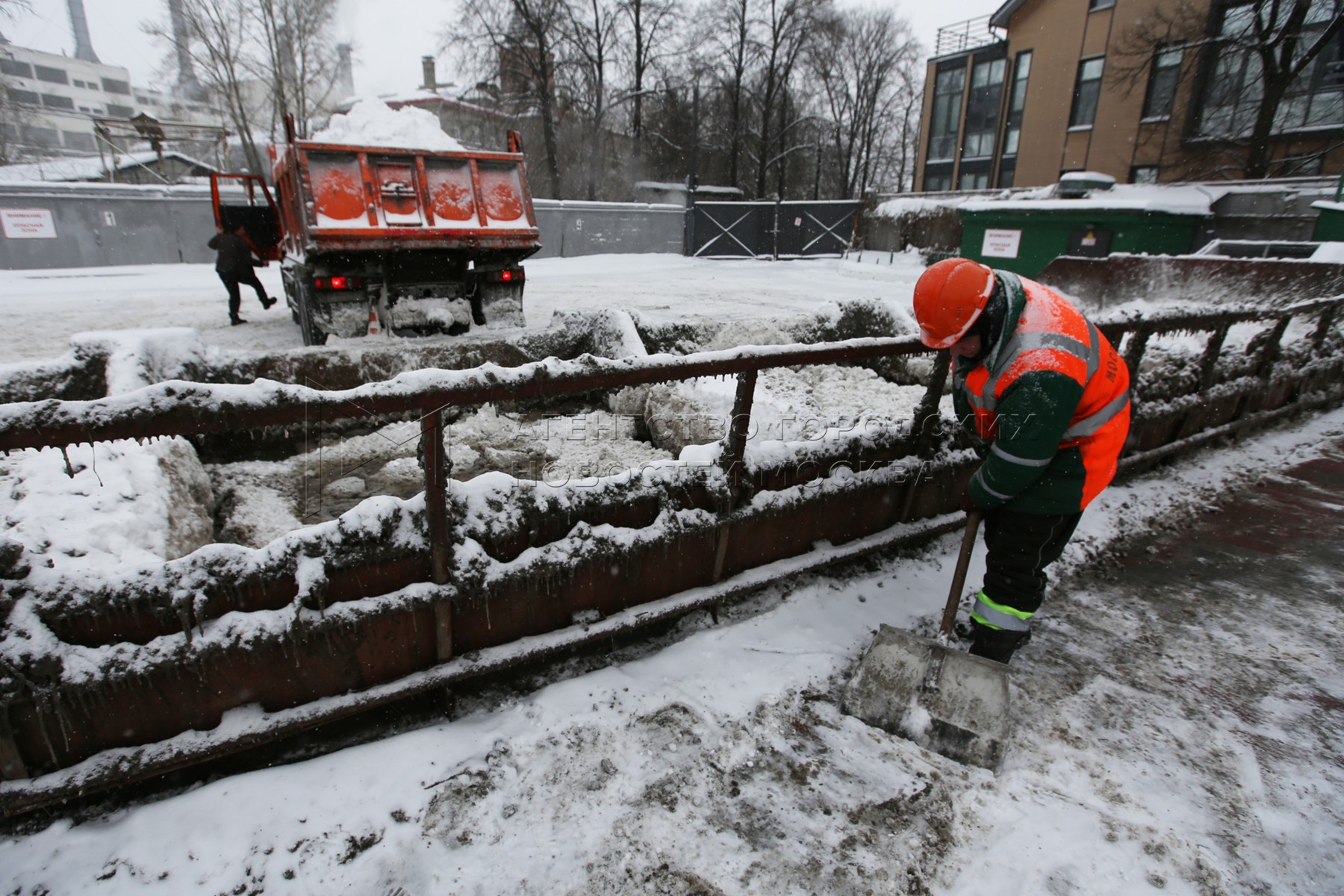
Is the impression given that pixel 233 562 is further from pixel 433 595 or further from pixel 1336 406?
pixel 1336 406

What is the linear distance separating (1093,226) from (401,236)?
37.1ft

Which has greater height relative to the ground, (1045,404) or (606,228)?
(606,228)

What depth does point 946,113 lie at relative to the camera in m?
31.4

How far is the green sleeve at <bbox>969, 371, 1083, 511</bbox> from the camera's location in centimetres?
200

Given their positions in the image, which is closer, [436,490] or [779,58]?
[436,490]

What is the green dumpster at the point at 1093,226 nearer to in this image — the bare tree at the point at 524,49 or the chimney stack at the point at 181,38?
the bare tree at the point at 524,49

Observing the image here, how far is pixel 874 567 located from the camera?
3188mm

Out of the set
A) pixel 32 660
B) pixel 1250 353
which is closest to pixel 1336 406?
pixel 1250 353

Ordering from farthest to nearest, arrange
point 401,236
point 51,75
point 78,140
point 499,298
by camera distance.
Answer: point 51,75 → point 78,140 → point 499,298 → point 401,236

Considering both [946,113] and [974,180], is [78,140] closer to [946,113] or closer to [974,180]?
[946,113]

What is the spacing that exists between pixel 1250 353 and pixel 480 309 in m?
7.86

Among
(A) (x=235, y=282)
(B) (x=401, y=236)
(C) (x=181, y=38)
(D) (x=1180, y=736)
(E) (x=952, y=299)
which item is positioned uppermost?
(C) (x=181, y=38)

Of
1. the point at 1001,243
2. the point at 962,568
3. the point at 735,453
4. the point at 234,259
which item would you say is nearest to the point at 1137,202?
the point at 1001,243

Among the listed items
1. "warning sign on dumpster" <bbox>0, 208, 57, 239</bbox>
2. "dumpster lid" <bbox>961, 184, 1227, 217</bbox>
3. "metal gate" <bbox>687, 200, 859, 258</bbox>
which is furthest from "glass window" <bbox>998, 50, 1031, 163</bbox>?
"warning sign on dumpster" <bbox>0, 208, 57, 239</bbox>
